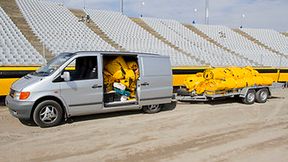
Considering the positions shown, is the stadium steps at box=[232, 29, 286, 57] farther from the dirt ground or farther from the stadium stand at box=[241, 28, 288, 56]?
the dirt ground

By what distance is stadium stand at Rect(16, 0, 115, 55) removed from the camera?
64.8 feet

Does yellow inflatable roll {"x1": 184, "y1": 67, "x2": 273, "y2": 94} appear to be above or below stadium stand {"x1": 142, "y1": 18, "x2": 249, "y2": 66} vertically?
below

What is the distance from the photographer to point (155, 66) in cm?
836

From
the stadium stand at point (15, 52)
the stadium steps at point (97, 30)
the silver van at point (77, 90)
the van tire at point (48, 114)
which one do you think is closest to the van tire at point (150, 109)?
the silver van at point (77, 90)

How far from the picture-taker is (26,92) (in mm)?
6418

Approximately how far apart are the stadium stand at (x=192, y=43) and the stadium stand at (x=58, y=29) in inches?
343

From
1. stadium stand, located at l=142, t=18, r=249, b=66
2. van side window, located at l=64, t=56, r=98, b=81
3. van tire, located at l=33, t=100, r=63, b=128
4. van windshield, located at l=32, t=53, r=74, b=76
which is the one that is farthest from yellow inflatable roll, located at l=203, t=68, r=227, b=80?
stadium stand, located at l=142, t=18, r=249, b=66

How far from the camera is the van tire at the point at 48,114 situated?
6.54 m

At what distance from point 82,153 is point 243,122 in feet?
15.4

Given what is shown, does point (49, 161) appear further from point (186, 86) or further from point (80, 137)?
point (186, 86)

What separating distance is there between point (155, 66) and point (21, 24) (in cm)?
1930

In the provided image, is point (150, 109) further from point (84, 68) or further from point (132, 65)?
point (84, 68)

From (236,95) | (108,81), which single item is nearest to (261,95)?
(236,95)

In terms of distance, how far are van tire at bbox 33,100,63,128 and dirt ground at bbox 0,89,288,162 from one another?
8.2 inches
